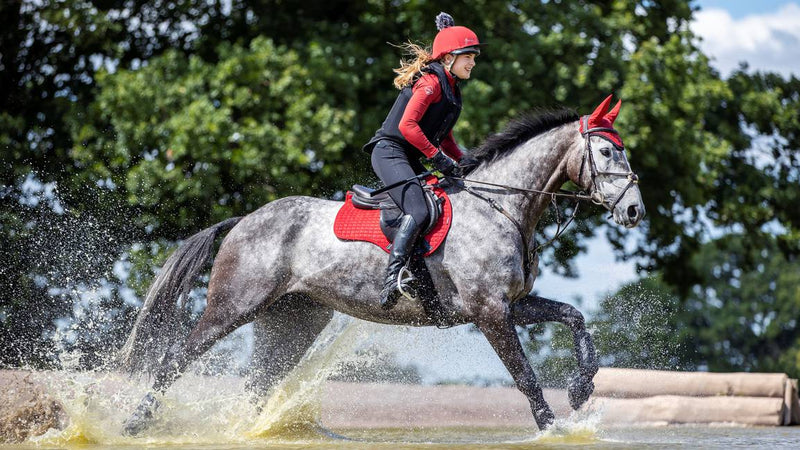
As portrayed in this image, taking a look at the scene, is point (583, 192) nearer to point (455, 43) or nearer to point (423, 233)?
point (423, 233)

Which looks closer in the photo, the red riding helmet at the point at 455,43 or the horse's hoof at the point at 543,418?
the horse's hoof at the point at 543,418

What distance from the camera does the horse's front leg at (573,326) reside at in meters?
6.84

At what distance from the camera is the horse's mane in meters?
7.18

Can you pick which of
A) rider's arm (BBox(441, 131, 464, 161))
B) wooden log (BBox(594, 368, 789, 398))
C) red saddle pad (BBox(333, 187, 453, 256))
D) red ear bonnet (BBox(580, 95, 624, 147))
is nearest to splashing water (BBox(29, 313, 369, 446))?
red saddle pad (BBox(333, 187, 453, 256))

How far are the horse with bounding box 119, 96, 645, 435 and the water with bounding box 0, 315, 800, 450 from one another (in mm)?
178

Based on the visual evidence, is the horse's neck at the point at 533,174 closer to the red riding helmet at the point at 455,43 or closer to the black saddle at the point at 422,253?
the black saddle at the point at 422,253

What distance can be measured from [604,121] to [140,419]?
395 centimetres

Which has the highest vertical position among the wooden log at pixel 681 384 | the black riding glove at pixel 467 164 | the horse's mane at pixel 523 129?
the horse's mane at pixel 523 129

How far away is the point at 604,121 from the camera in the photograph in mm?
6973

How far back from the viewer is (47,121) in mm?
15539

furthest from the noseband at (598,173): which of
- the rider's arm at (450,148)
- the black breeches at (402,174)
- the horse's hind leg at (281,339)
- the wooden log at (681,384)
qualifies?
the wooden log at (681,384)

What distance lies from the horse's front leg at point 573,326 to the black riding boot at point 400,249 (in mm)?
905

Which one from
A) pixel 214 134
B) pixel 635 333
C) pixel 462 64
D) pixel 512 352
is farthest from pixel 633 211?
pixel 214 134

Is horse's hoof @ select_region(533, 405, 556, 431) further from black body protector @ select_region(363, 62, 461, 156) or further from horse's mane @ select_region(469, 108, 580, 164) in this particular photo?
black body protector @ select_region(363, 62, 461, 156)
